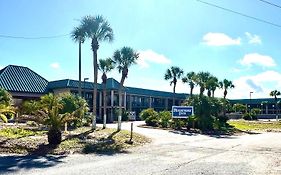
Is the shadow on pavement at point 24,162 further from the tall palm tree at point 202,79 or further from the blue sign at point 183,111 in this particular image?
the tall palm tree at point 202,79

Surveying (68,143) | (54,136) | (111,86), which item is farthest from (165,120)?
(54,136)

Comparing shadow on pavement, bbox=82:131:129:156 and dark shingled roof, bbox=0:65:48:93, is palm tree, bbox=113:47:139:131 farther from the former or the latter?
dark shingled roof, bbox=0:65:48:93

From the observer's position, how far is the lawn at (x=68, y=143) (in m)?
17.8

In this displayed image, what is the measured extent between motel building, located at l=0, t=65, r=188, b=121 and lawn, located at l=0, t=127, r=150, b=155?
22.6 meters

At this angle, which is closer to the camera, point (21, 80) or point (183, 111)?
point (183, 111)

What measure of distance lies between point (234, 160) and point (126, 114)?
38.2 meters

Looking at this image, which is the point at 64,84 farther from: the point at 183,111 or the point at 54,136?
the point at 54,136

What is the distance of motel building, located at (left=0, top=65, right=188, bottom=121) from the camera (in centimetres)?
4472

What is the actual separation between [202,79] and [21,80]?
2250 cm

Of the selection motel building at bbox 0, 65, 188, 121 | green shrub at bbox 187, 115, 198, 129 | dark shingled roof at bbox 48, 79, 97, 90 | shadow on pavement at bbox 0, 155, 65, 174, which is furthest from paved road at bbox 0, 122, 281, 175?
dark shingled roof at bbox 48, 79, 97, 90

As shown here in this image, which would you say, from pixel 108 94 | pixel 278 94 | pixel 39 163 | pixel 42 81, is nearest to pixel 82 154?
pixel 39 163

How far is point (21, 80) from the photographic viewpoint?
4609 cm

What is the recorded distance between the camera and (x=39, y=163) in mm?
14164

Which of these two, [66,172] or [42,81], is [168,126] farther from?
[66,172]
